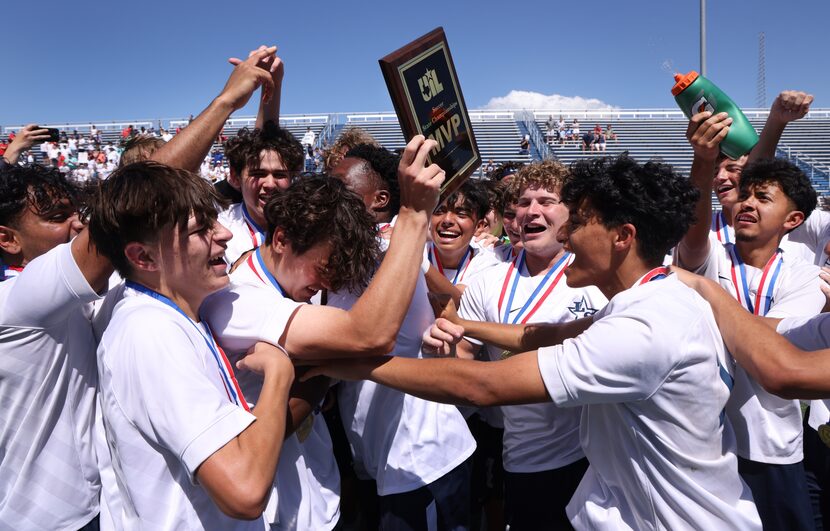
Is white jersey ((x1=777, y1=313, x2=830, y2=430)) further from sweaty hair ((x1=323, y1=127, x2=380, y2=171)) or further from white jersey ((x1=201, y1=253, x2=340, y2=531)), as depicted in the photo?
sweaty hair ((x1=323, y1=127, x2=380, y2=171))

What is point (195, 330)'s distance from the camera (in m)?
1.70

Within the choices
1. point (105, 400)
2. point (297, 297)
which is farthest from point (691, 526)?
point (105, 400)

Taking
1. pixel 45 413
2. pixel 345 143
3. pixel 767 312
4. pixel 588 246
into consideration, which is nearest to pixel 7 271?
pixel 45 413

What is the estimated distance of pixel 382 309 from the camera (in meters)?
1.81

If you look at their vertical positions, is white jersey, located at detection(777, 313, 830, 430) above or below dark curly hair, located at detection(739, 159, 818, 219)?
below

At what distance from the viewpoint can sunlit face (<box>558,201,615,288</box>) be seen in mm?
2150

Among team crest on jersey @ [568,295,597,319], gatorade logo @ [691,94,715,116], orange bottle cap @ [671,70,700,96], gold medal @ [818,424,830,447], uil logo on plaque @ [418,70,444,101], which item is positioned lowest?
gold medal @ [818,424,830,447]

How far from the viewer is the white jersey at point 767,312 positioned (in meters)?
2.59

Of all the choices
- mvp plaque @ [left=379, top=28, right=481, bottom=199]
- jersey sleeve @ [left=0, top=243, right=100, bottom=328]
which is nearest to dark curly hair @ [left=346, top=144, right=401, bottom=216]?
mvp plaque @ [left=379, top=28, right=481, bottom=199]

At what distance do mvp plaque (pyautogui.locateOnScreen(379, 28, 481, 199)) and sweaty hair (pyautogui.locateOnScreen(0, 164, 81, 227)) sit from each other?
1.59 meters

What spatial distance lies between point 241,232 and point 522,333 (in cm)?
209

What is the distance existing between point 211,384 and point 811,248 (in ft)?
16.8

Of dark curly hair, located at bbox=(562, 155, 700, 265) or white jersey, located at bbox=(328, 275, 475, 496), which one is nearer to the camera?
dark curly hair, located at bbox=(562, 155, 700, 265)

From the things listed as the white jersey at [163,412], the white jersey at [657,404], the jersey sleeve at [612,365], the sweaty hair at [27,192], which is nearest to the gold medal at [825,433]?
the white jersey at [657,404]
